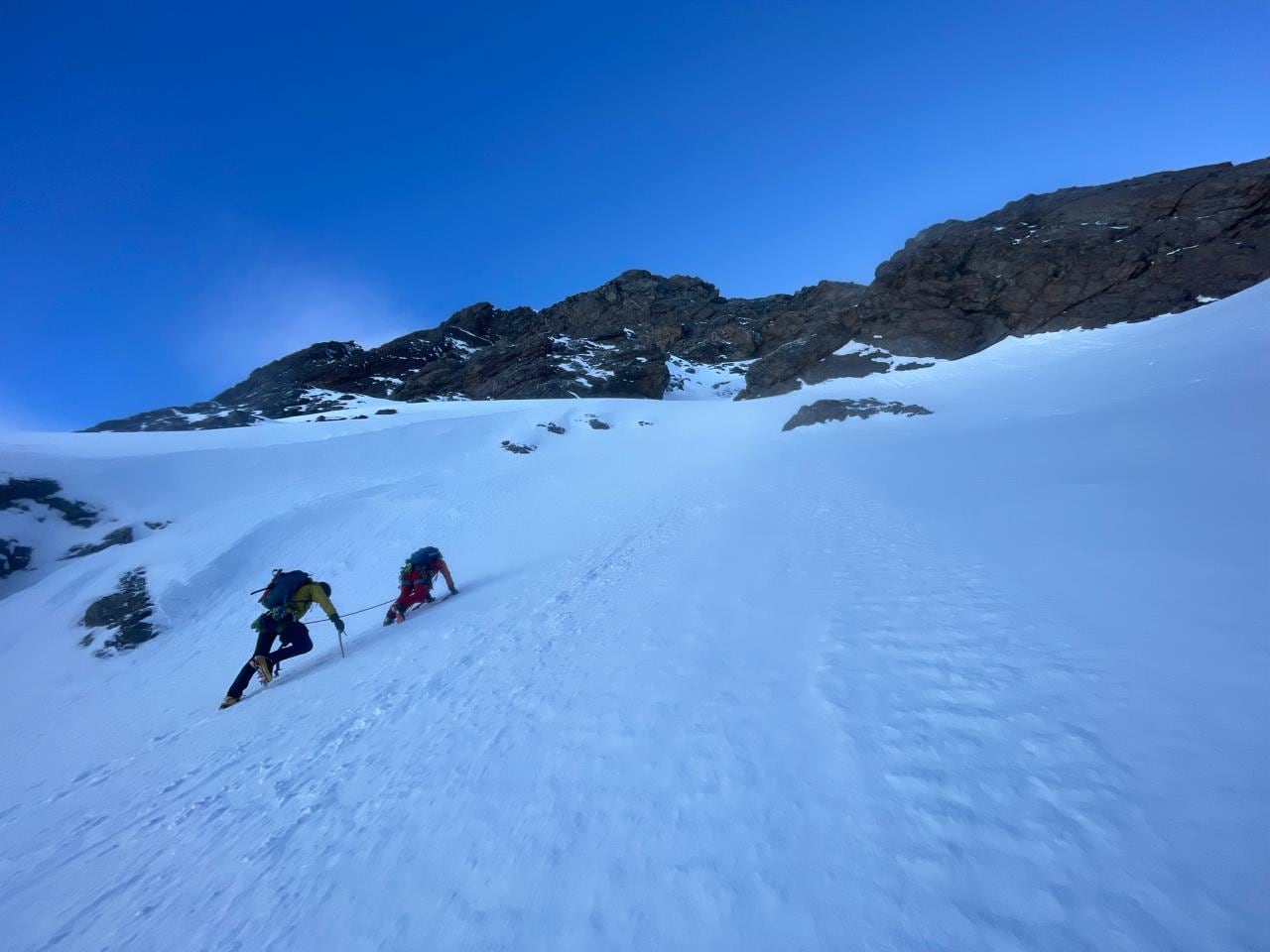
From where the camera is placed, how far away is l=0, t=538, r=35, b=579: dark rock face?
13227mm

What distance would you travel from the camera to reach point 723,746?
128 inches

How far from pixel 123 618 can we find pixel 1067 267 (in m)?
48.7

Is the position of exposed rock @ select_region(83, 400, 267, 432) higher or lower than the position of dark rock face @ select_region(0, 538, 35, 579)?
higher

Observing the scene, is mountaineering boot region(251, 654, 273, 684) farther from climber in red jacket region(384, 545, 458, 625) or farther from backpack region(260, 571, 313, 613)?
climber in red jacket region(384, 545, 458, 625)

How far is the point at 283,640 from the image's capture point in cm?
715

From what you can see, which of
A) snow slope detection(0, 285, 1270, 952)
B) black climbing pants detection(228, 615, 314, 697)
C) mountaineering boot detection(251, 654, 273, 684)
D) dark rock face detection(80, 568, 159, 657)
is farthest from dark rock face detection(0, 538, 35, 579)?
mountaineering boot detection(251, 654, 273, 684)

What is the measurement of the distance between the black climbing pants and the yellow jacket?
0.14 m

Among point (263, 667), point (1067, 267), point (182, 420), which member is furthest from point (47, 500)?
point (1067, 267)

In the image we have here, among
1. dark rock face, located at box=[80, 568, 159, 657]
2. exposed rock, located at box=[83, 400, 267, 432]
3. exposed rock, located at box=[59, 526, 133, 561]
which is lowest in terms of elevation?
dark rock face, located at box=[80, 568, 159, 657]

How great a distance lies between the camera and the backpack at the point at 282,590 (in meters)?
7.02

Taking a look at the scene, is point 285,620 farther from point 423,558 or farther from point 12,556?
point 12,556

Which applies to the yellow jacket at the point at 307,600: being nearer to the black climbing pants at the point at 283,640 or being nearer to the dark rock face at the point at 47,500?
the black climbing pants at the point at 283,640

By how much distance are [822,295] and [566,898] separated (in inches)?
2651

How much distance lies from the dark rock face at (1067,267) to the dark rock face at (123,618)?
38856 mm
